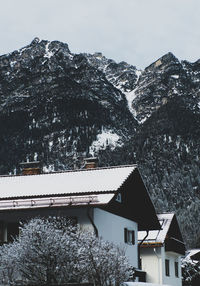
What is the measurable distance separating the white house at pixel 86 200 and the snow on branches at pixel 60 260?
2510 millimetres

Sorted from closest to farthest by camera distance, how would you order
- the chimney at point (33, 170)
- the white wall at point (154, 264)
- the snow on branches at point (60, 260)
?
the snow on branches at point (60, 260), the chimney at point (33, 170), the white wall at point (154, 264)

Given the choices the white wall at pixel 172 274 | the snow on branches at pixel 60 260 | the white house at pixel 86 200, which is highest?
the white house at pixel 86 200

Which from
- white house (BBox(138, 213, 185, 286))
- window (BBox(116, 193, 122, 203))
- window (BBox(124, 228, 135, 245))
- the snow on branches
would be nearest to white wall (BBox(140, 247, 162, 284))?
white house (BBox(138, 213, 185, 286))

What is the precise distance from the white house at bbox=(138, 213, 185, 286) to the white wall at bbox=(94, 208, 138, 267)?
4.82m

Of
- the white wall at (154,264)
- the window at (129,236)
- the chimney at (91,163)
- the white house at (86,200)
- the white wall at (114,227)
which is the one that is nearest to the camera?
the white house at (86,200)

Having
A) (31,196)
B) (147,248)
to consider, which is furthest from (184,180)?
(31,196)

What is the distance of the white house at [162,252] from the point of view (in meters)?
38.7

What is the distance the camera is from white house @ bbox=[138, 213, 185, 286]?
38.7 metres

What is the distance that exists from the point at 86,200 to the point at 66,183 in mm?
3865

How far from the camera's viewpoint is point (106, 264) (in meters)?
20.0

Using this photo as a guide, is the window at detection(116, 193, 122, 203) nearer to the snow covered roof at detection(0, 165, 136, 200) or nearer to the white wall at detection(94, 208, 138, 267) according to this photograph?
the white wall at detection(94, 208, 138, 267)

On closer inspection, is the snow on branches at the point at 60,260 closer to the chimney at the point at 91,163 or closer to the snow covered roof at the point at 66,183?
the snow covered roof at the point at 66,183

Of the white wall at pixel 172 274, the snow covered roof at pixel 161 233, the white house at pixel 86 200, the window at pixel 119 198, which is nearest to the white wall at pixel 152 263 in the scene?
the snow covered roof at pixel 161 233

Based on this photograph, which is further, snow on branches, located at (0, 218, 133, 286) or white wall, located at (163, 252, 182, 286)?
white wall, located at (163, 252, 182, 286)
